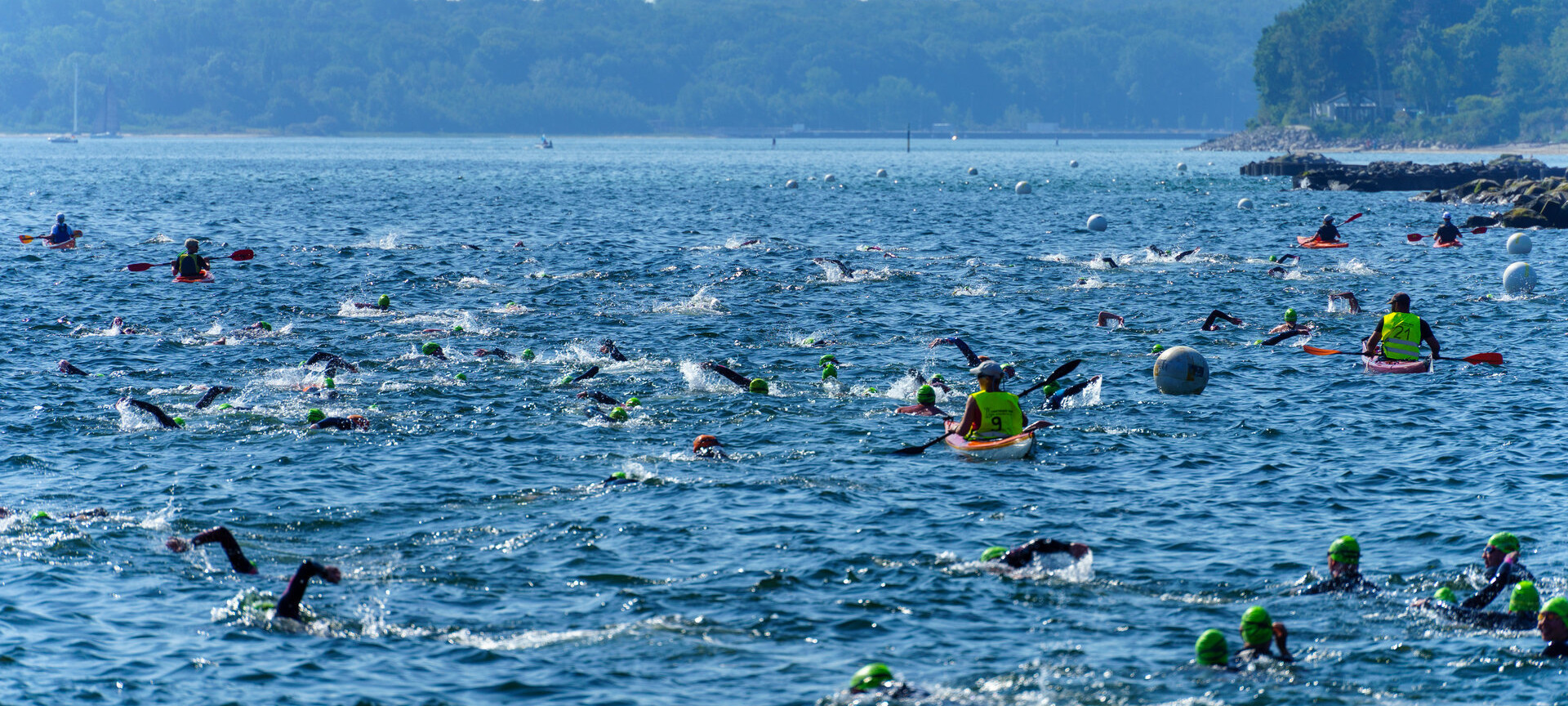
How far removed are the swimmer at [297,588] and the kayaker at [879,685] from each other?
544cm

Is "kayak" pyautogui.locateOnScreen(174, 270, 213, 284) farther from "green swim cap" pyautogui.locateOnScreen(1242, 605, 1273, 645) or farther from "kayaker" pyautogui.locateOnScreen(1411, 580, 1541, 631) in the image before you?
"kayaker" pyautogui.locateOnScreen(1411, 580, 1541, 631)

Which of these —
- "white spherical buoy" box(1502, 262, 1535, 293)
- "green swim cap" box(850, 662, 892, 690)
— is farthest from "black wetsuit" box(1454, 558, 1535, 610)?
"white spherical buoy" box(1502, 262, 1535, 293)

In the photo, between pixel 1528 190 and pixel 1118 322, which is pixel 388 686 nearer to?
pixel 1118 322

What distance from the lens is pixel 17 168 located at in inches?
5753

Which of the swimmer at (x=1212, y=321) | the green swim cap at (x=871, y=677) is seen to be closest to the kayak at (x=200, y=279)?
the swimmer at (x=1212, y=321)

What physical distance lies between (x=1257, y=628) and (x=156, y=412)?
17.6 metres

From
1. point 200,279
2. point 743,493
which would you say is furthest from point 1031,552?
point 200,279

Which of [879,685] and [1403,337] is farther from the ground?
[1403,337]

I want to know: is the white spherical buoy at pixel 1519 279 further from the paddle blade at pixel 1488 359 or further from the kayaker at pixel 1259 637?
the kayaker at pixel 1259 637

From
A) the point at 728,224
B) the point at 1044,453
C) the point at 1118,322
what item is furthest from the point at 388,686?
the point at 728,224

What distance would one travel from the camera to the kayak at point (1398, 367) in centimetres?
2900

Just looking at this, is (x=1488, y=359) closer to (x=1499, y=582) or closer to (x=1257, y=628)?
(x=1499, y=582)

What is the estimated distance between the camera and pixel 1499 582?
15.4 metres

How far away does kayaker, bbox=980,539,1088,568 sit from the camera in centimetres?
1622
